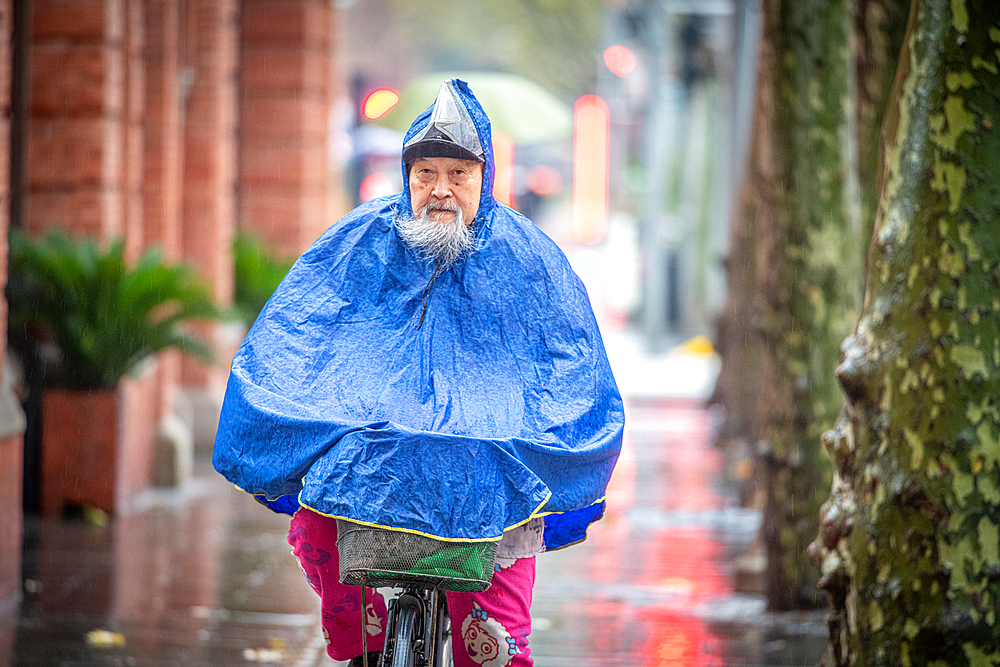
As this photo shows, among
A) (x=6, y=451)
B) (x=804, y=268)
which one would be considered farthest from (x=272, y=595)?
(x=804, y=268)

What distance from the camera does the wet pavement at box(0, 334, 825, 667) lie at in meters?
5.78

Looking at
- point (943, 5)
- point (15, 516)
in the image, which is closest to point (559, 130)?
point (15, 516)

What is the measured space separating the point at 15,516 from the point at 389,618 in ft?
12.3

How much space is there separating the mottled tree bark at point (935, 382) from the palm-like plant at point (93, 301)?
5.49m

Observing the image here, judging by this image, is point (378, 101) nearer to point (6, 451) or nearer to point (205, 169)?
point (205, 169)

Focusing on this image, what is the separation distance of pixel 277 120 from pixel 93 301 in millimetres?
5886

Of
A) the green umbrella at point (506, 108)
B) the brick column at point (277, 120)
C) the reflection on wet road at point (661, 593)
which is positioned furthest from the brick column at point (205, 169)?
the reflection on wet road at point (661, 593)

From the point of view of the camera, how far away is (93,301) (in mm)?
8453

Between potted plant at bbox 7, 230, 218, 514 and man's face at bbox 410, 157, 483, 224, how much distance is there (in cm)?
528

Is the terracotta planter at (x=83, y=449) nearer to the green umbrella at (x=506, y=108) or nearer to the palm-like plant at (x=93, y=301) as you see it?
the palm-like plant at (x=93, y=301)

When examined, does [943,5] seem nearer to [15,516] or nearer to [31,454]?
[15,516]

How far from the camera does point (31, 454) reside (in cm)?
875

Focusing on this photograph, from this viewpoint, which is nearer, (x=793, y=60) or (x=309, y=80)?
(x=793, y=60)

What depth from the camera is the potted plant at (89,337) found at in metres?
8.38
